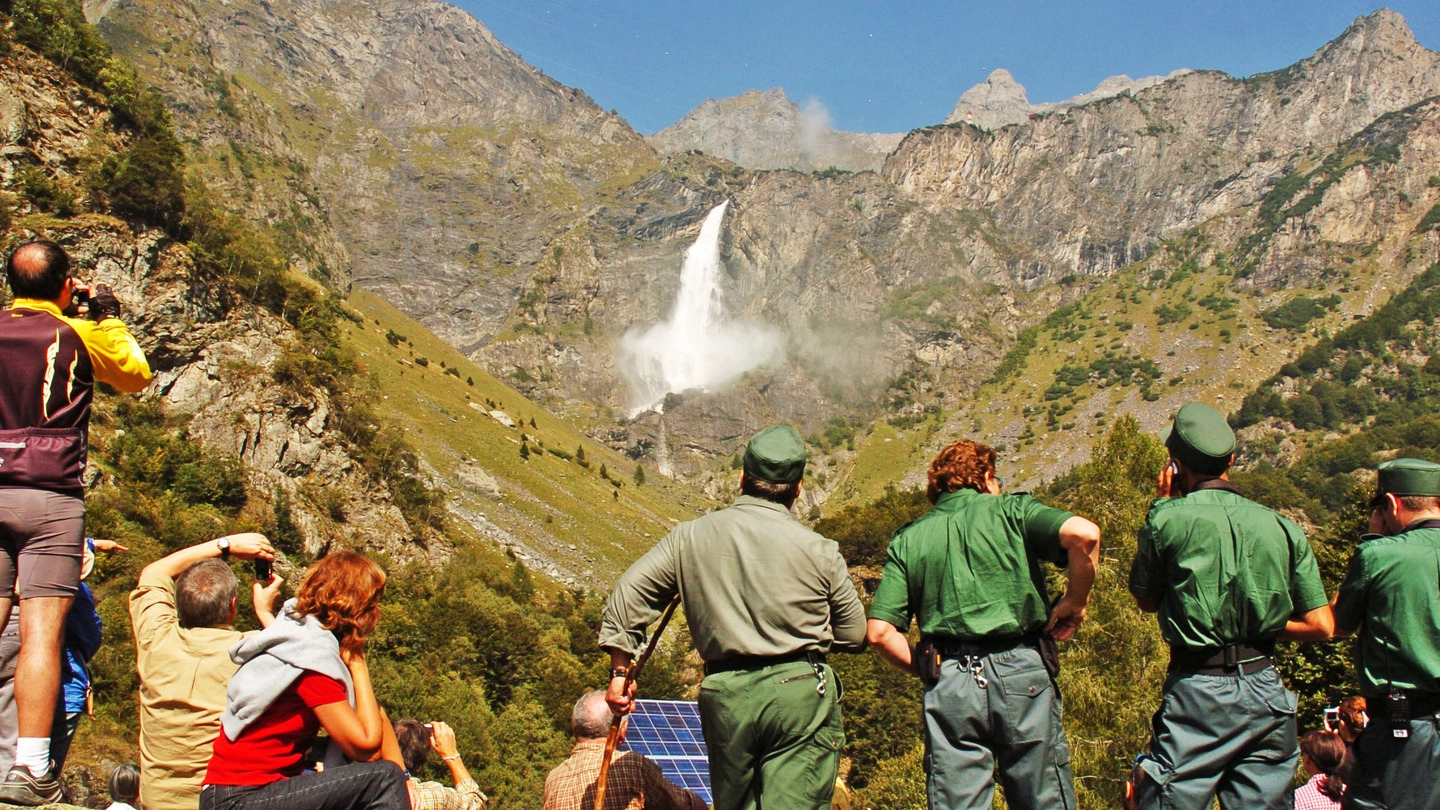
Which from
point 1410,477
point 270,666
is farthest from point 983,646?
point 270,666

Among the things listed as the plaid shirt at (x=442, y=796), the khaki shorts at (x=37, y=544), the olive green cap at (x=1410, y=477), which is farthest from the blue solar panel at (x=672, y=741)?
the olive green cap at (x=1410, y=477)

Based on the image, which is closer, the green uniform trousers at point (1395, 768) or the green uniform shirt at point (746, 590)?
the green uniform trousers at point (1395, 768)

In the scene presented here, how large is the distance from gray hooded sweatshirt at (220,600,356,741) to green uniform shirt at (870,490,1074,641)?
365 cm

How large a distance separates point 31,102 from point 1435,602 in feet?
206

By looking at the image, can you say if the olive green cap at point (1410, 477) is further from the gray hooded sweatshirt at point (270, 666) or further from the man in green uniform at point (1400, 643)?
the gray hooded sweatshirt at point (270, 666)

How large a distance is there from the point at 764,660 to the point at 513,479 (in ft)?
363

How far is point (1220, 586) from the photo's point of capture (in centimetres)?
557

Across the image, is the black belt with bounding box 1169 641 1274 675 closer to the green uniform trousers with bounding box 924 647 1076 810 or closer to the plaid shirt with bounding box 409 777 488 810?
the green uniform trousers with bounding box 924 647 1076 810

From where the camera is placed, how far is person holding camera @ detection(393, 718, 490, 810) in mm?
6246

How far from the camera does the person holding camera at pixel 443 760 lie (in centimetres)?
625

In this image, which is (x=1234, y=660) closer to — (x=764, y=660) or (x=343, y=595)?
(x=764, y=660)

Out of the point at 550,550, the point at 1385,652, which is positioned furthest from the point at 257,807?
the point at 550,550

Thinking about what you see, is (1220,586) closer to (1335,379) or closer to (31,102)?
(31,102)

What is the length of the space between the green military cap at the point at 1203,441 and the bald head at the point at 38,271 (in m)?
8.42
